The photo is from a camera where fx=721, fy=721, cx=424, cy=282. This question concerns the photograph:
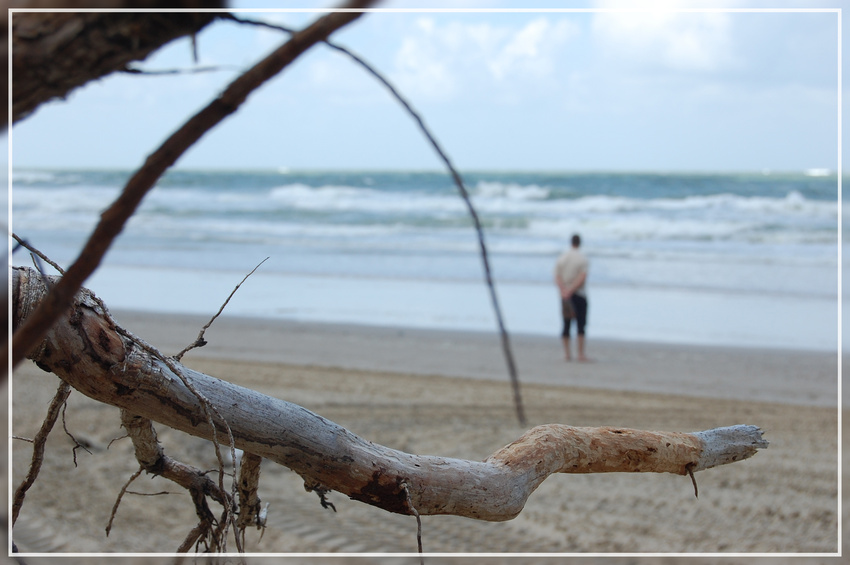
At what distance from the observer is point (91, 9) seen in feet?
1.86

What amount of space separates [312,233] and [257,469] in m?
15.7

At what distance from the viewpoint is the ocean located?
32.3 feet

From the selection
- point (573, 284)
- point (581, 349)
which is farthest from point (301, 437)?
point (581, 349)

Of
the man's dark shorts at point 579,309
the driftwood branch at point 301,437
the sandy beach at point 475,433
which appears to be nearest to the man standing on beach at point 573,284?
the man's dark shorts at point 579,309

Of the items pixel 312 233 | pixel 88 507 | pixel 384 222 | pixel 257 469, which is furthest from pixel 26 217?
pixel 257 469

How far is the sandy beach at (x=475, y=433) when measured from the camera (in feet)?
12.8

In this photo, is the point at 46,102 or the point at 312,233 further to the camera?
the point at 312,233

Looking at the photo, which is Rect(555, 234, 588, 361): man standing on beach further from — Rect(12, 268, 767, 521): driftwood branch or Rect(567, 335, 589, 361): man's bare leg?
Rect(12, 268, 767, 521): driftwood branch

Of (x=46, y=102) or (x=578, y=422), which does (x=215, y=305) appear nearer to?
(x=578, y=422)

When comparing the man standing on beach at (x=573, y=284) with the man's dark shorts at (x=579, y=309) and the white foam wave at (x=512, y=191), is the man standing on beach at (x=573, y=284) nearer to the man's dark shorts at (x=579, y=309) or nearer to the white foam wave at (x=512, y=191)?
the man's dark shorts at (x=579, y=309)

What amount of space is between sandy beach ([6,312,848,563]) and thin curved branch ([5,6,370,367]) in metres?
3.36

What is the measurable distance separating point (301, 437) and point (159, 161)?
2.10ft

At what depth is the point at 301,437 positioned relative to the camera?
1.10 metres

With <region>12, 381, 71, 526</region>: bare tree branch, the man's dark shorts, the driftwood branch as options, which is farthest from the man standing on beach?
<region>12, 381, 71, 526</region>: bare tree branch
